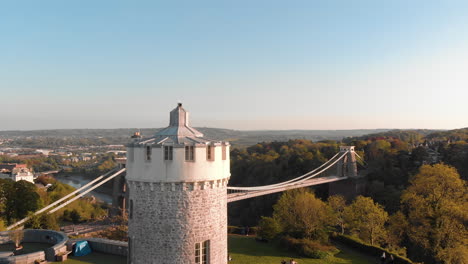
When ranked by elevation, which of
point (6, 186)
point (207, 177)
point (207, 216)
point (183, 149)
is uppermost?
point (183, 149)

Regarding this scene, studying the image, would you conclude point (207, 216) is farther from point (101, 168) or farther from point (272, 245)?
point (101, 168)

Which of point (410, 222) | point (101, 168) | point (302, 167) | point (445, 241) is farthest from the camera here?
point (101, 168)

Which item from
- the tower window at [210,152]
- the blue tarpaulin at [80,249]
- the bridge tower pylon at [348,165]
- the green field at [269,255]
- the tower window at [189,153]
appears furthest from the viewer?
the bridge tower pylon at [348,165]

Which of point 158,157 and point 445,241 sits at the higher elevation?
point 158,157

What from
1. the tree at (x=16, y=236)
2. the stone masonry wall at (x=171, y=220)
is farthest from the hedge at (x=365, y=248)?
the tree at (x=16, y=236)

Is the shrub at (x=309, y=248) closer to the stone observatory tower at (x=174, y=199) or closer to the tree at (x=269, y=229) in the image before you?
the tree at (x=269, y=229)

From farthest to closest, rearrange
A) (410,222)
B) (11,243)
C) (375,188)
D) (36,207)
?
1. (375,188)
2. (36,207)
3. (410,222)
4. (11,243)

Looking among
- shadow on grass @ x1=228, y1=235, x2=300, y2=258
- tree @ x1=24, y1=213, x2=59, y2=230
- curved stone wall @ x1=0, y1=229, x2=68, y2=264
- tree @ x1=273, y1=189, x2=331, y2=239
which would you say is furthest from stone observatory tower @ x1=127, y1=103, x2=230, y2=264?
tree @ x1=24, y1=213, x2=59, y2=230

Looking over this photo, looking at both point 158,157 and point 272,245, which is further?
point 272,245

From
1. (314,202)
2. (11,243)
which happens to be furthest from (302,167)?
(11,243)
